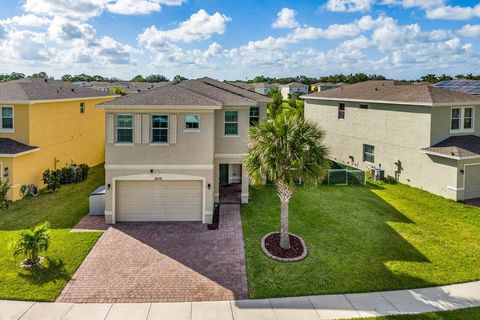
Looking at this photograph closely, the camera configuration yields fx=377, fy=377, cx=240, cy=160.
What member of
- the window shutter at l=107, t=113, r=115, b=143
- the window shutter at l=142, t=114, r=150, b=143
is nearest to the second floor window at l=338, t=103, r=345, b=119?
the window shutter at l=142, t=114, r=150, b=143

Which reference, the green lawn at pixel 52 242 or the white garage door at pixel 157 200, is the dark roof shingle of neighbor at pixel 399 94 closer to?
the white garage door at pixel 157 200

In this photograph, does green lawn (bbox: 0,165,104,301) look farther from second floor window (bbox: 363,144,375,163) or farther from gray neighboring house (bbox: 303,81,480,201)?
second floor window (bbox: 363,144,375,163)

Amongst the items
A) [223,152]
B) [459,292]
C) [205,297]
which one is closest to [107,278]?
[205,297]

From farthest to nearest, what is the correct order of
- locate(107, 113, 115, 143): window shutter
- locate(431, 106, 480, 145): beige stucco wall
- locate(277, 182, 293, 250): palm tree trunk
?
1. locate(431, 106, 480, 145): beige stucco wall
2. locate(107, 113, 115, 143): window shutter
3. locate(277, 182, 293, 250): palm tree trunk

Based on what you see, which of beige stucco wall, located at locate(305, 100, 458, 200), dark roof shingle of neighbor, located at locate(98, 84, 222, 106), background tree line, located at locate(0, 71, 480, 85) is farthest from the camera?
background tree line, located at locate(0, 71, 480, 85)

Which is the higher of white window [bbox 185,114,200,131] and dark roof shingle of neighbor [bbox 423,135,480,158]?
white window [bbox 185,114,200,131]

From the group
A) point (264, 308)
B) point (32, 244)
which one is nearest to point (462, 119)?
point (264, 308)

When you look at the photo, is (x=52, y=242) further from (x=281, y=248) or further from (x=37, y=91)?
(x=37, y=91)
